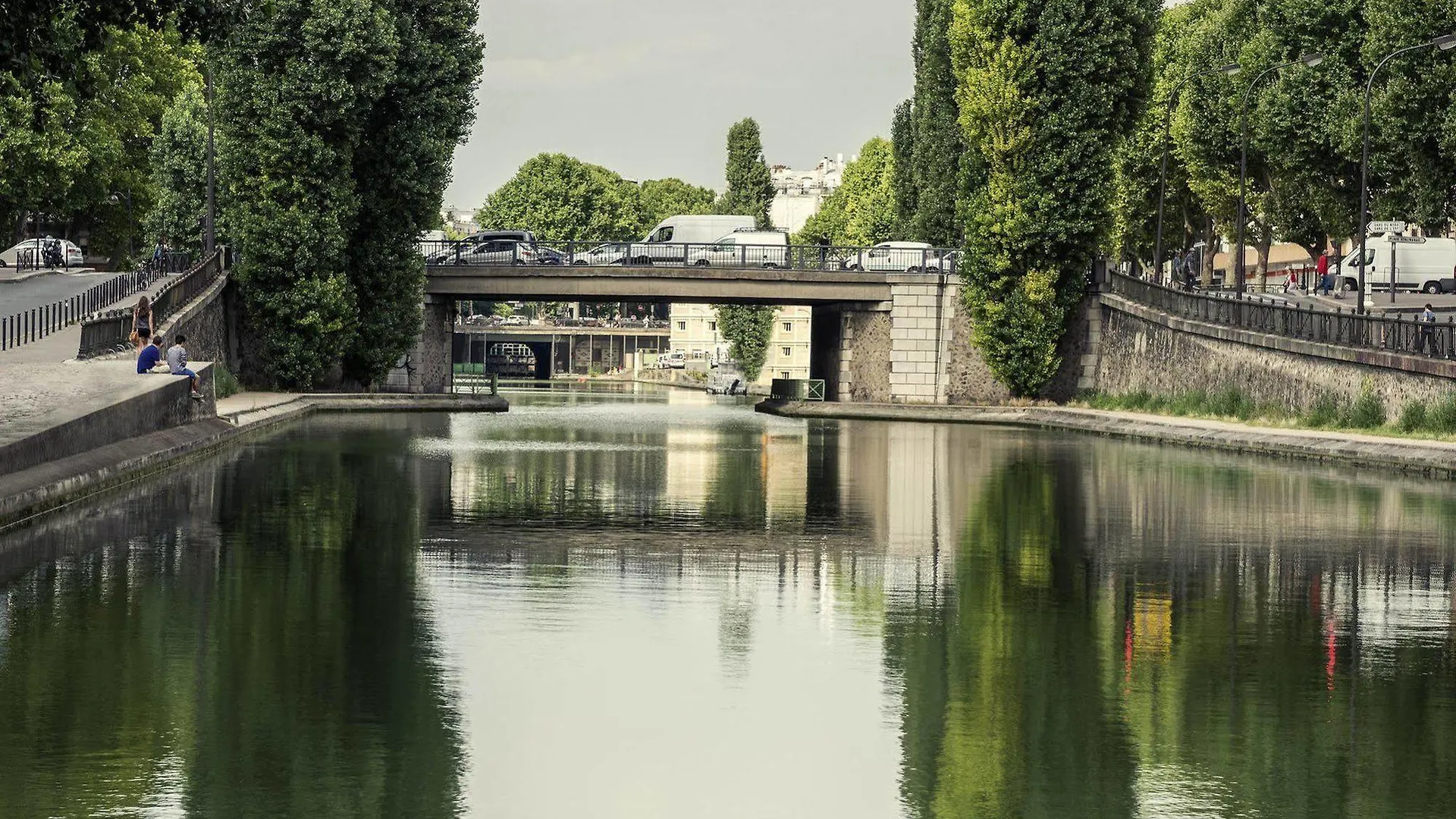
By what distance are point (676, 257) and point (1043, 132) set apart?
16325 millimetres

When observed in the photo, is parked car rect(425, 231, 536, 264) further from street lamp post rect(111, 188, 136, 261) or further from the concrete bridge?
street lamp post rect(111, 188, 136, 261)

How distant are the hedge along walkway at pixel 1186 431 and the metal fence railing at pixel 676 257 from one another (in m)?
5.49

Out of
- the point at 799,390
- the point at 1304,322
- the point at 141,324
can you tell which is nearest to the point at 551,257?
the point at 799,390

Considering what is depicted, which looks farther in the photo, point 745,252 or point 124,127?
point 124,127

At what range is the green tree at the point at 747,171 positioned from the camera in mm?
127750

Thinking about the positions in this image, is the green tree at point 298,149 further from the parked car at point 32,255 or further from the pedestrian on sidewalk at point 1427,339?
the pedestrian on sidewalk at point 1427,339

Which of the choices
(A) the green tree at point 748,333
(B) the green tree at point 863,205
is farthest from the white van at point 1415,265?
(A) the green tree at point 748,333

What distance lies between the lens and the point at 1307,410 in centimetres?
5069

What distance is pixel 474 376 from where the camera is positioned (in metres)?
151

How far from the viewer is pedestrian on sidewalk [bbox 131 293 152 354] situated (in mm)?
44281

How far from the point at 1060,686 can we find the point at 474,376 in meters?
→ 140

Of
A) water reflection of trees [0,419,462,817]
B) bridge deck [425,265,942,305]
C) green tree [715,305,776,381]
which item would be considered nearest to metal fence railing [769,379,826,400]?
bridge deck [425,265,942,305]

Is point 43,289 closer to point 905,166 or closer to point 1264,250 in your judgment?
point 905,166

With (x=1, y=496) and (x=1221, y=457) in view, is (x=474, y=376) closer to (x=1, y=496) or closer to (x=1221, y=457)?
(x=1221, y=457)
